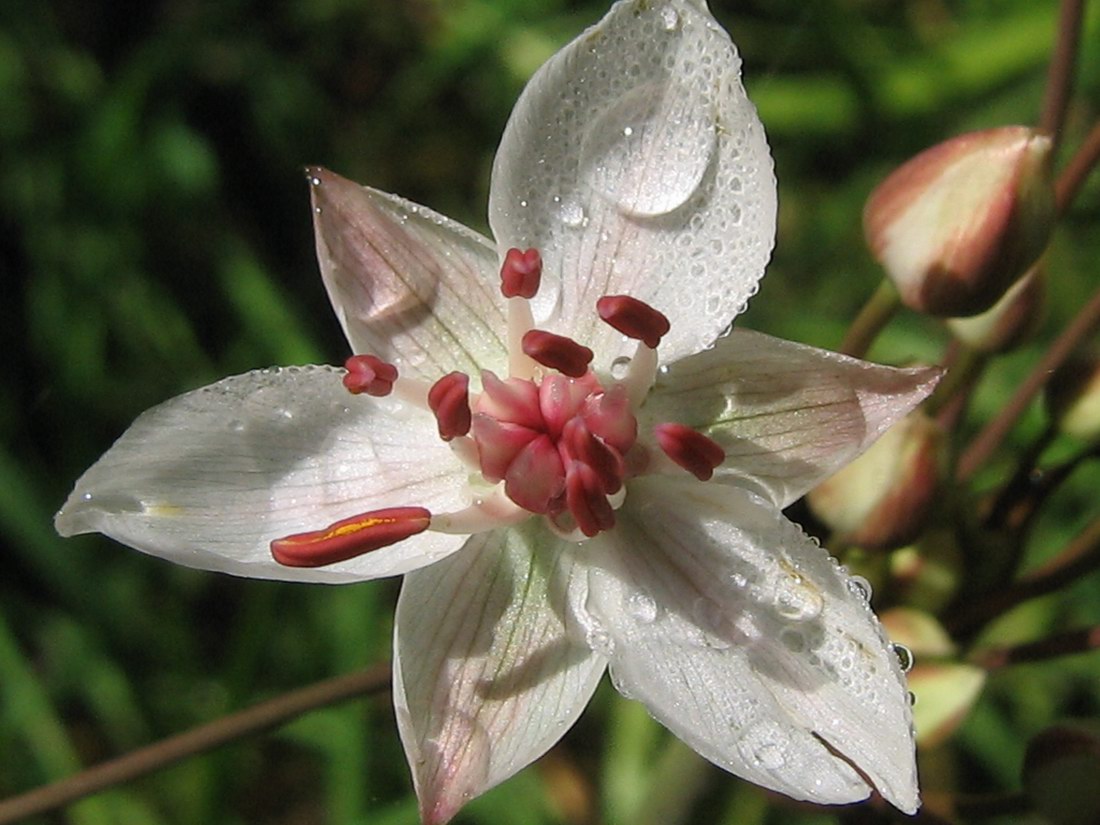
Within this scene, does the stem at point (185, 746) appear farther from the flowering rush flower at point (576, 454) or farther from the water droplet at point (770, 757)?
the water droplet at point (770, 757)

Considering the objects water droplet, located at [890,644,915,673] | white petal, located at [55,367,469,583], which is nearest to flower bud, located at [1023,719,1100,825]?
water droplet, located at [890,644,915,673]

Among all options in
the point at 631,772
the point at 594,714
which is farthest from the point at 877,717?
the point at 594,714

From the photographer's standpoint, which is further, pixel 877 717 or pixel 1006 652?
pixel 1006 652

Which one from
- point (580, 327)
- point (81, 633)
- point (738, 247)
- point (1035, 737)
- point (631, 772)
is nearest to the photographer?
point (738, 247)

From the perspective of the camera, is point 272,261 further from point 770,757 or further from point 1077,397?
point 770,757

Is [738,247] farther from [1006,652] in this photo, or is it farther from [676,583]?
[1006,652]

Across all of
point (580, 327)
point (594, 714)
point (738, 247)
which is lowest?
point (594, 714)

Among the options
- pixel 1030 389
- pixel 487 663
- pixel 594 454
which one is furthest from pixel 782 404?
pixel 1030 389
